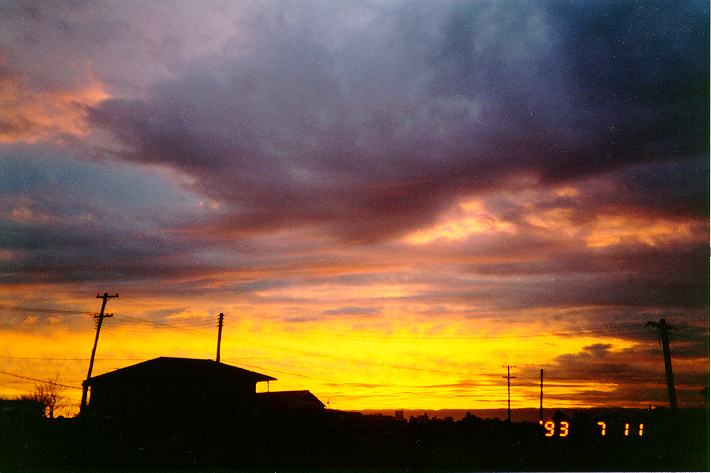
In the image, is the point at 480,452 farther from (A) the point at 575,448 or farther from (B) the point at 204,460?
(B) the point at 204,460

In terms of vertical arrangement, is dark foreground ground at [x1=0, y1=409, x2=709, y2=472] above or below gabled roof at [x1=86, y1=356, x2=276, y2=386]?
below

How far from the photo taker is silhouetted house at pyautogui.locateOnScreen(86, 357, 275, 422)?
36719mm

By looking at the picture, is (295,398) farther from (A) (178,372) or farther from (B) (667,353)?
(B) (667,353)

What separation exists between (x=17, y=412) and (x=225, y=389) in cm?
1306

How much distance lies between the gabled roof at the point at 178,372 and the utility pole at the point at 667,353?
25.7m

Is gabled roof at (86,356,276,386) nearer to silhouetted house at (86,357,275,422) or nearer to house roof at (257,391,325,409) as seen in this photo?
silhouetted house at (86,357,275,422)

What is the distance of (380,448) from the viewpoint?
24547 millimetres

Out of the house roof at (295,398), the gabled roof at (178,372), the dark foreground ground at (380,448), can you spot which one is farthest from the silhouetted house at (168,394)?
the house roof at (295,398)

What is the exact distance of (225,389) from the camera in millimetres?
38531

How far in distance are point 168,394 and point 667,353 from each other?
104 ft

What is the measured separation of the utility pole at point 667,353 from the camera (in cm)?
3403

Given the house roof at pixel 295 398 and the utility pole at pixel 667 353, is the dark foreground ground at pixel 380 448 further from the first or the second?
the house roof at pixel 295 398

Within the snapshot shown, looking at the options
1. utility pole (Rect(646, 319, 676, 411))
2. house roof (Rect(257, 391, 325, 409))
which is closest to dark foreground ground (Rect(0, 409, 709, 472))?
utility pole (Rect(646, 319, 676, 411))

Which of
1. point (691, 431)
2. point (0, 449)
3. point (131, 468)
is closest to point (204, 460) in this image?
point (131, 468)
